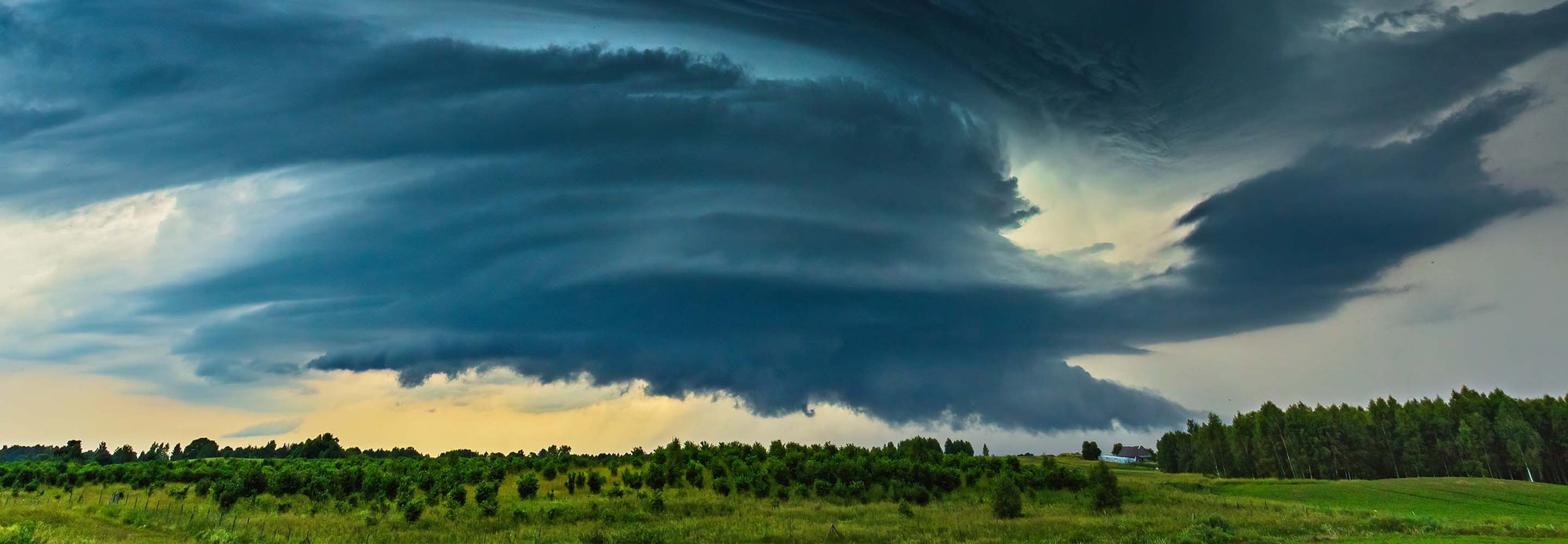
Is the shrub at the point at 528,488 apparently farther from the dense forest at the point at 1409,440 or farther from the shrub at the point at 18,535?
the dense forest at the point at 1409,440

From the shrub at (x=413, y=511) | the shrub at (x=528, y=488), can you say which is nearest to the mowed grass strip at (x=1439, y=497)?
the shrub at (x=528, y=488)

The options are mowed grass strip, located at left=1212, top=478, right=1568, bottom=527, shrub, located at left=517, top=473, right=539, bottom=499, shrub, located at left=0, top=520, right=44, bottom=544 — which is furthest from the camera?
shrub, located at left=517, top=473, right=539, bottom=499

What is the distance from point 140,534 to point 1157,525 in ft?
280

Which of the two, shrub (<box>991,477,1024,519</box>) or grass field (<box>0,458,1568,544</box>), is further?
shrub (<box>991,477,1024,519</box>)

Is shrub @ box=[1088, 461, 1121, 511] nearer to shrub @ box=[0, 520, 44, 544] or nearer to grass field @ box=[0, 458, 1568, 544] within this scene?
grass field @ box=[0, 458, 1568, 544]

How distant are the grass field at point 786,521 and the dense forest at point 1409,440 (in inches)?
2198

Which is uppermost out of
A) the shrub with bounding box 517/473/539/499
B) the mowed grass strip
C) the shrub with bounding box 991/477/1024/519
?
the shrub with bounding box 517/473/539/499

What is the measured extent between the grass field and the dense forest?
2198 inches

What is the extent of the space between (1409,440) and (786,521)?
5891 inches

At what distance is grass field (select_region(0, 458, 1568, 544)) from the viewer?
→ 58.0 metres

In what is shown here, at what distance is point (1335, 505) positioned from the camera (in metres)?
89.3

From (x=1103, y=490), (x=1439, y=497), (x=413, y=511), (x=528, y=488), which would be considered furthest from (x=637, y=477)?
(x=1439, y=497)

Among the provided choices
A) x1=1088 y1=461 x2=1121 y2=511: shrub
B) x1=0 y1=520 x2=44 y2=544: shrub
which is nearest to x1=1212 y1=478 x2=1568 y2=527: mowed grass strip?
x1=1088 y1=461 x2=1121 y2=511: shrub

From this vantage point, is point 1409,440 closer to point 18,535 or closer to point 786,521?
point 786,521
